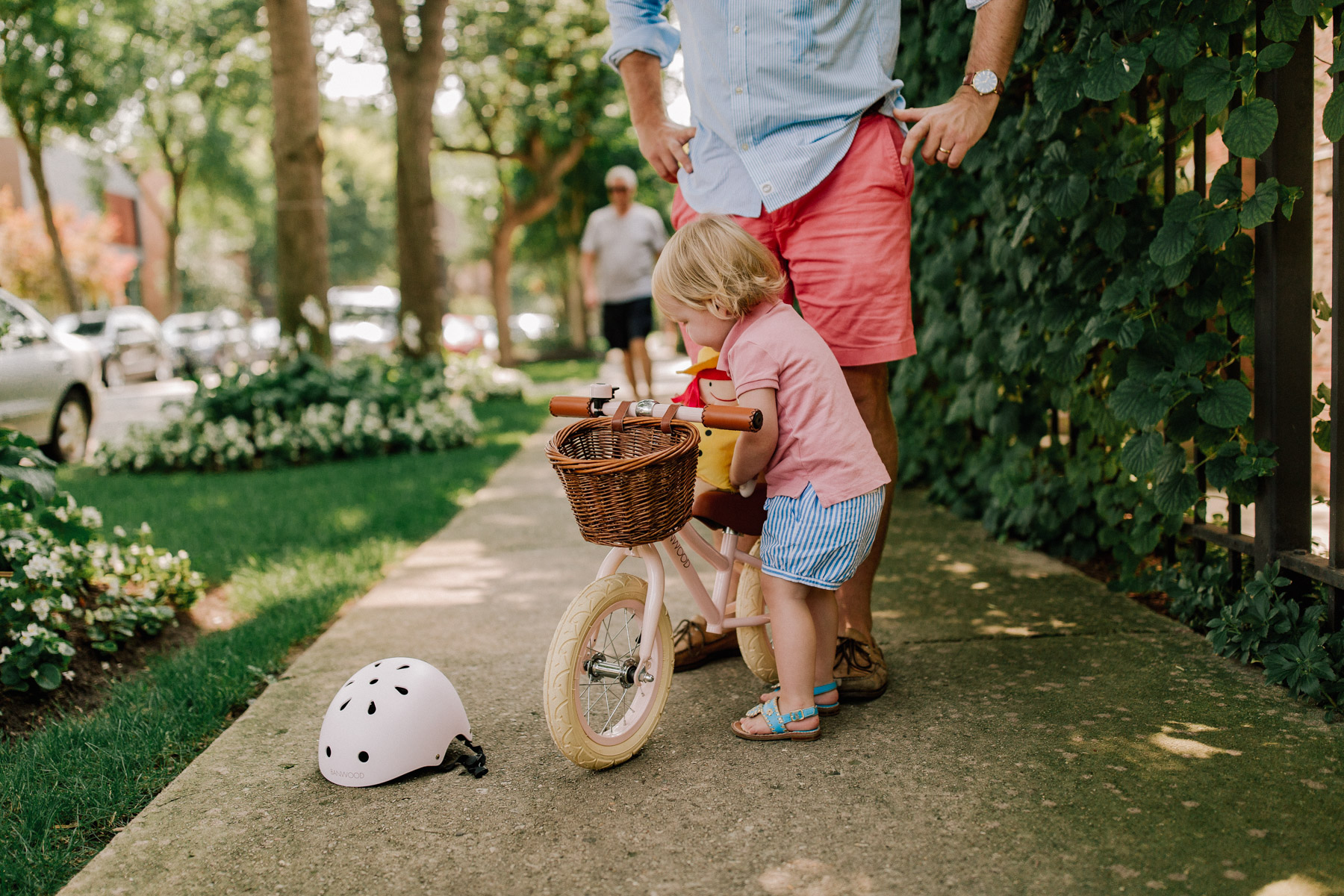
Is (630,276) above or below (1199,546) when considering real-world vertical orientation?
above

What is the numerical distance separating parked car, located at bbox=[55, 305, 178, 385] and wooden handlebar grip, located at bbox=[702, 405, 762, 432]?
76.3 feet

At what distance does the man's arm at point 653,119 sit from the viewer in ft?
9.82

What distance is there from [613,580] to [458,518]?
335cm

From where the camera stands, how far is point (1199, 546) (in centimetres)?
329

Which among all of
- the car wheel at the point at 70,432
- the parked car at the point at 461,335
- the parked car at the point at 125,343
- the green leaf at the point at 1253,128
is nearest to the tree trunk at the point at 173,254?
the parked car at the point at 125,343

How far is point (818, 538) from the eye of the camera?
8.07ft

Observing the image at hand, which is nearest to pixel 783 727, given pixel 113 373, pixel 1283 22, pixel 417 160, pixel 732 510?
pixel 732 510

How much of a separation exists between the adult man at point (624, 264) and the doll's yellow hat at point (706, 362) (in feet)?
22.9

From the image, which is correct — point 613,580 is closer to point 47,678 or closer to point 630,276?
point 47,678

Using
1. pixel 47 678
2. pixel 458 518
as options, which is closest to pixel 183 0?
pixel 458 518

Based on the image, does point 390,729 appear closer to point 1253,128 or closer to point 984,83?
point 984,83

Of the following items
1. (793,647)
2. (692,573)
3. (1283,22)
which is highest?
(1283,22)

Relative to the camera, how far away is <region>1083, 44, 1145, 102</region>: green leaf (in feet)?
9.12

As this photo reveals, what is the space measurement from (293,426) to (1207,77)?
725 cm
